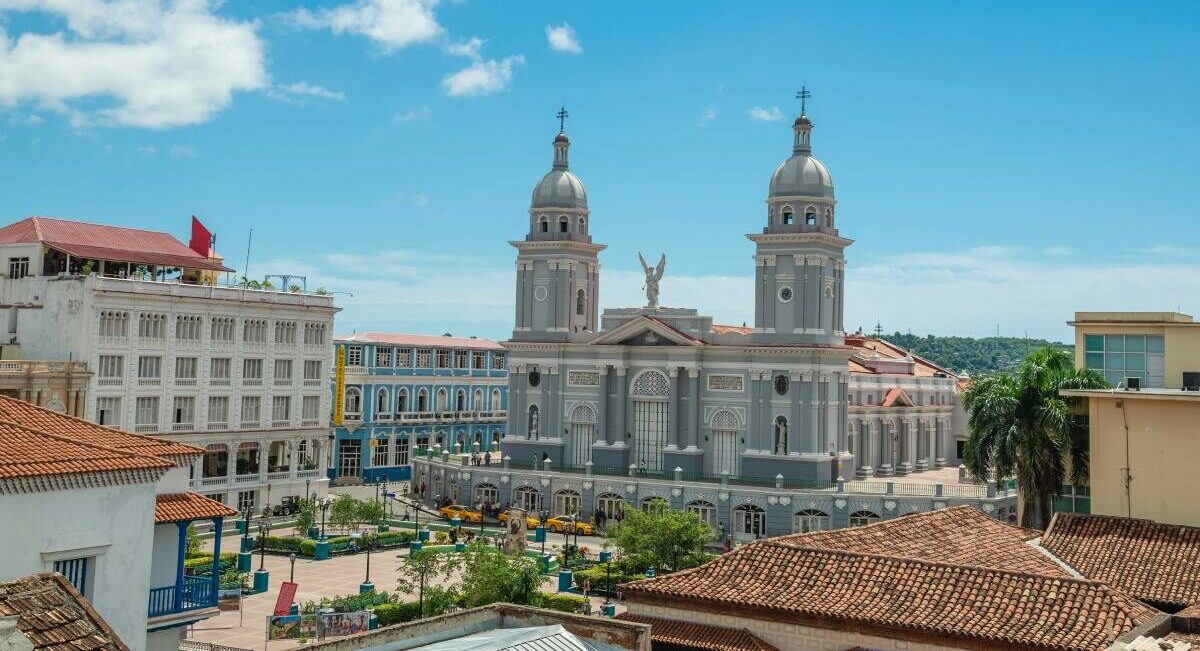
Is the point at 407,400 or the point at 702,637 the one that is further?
the point at 407,400

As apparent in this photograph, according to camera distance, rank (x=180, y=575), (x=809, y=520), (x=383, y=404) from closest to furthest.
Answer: (x=180, y=575)
(x=809, y=520)
(x=383, y=404)

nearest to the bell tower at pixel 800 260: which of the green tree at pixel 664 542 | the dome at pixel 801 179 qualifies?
the dome at pixel 801 179

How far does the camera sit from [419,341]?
86.2 metres

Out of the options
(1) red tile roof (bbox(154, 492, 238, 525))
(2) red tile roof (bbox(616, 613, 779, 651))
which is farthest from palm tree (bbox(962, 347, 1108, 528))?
(1) red tile roof (bbox(154, 492, 238, 525))

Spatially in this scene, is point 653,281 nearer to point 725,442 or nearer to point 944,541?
point 725,442

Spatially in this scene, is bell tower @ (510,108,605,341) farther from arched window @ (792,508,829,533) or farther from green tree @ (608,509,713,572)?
green tree @ (608,509,713,572)

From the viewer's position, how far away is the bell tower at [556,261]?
6956cm

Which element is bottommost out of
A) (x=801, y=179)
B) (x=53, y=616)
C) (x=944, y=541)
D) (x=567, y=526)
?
(x=567, y=526)

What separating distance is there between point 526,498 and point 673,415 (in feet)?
29.6

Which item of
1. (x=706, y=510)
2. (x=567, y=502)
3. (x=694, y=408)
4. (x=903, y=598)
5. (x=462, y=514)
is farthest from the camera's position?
(x=694, y=408)

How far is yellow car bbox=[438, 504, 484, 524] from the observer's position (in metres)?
62.6

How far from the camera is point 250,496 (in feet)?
204

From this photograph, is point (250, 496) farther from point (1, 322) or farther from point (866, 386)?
point (866, 386)

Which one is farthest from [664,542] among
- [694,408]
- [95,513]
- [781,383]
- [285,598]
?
[95,513]
